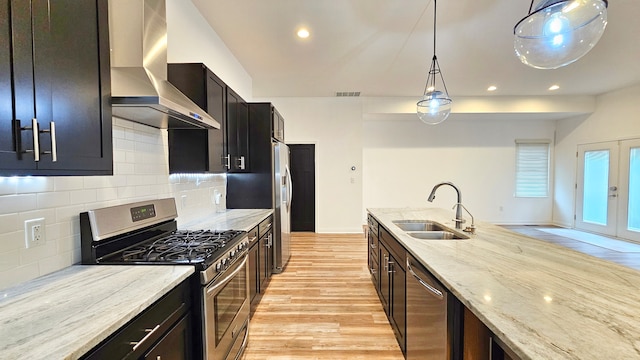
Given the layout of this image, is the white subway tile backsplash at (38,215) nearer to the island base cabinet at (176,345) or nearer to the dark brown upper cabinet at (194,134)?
the island base cabinet at (176,345)

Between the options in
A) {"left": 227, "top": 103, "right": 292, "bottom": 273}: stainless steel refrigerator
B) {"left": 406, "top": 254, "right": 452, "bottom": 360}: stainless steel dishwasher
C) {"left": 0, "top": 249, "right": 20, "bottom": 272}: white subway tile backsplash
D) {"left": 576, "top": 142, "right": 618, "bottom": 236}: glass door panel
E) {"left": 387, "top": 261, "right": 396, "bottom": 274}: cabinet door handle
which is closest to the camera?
{"left": 0, "top": 249, "right": 20, "bottom": 272}: white subway tile backsplash

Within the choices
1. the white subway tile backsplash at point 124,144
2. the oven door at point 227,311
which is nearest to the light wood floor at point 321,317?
the oven door at point 227,311

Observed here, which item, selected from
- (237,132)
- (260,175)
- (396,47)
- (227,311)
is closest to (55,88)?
(227,311)

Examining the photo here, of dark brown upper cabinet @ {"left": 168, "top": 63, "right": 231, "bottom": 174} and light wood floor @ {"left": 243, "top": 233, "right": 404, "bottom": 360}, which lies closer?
light wood floor @ {"left": 243, "top": 233, "right": 404, "bottom": 360}

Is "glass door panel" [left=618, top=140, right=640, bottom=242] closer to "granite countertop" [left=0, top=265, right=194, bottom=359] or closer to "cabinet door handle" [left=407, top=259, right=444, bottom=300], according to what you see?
"cabinet door handle" [left=407, top=259, right=444, bottom=300]

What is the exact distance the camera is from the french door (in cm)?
523

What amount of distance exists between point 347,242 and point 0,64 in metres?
5.00

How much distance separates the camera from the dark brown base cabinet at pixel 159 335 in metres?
0.87

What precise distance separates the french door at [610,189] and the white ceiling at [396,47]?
4.44ft

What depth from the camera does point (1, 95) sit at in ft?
2.66

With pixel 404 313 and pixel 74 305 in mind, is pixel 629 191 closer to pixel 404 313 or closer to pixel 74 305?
pixel 404 313

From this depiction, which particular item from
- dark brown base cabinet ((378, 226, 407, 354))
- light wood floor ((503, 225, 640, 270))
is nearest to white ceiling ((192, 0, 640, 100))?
dark brown base cabinet ((378, 226, 407, 354))

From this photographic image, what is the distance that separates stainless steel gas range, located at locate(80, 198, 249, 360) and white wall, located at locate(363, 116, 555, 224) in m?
5.42

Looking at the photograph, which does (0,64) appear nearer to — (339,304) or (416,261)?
(416,261)
